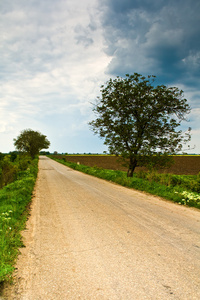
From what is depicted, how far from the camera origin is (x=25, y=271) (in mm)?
Answer: 3250

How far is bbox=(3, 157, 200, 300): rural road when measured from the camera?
→ 273 cm

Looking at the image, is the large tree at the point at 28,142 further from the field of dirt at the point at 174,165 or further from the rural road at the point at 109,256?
the rural road at the point at 109,256

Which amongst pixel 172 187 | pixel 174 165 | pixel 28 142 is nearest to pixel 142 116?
pixel 172 187

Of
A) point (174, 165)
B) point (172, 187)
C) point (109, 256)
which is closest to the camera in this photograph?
point (109, 256)

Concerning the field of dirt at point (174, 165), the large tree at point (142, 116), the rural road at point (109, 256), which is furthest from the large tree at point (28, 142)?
the rural road at point (109, 256)

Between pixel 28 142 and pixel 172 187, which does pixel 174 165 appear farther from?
pixel 28 142

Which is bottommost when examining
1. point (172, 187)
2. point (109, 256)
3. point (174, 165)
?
point (109, 256)

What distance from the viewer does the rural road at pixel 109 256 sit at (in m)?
2.73

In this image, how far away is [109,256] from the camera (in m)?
3.65

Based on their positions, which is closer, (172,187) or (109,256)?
(109,256)

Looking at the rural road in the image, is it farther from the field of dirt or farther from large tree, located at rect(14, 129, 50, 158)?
large tree, located at rect(14, 129, 50, 158)

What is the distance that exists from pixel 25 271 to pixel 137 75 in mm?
14378

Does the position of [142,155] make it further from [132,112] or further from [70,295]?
[70,295]

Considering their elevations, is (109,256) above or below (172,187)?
below
